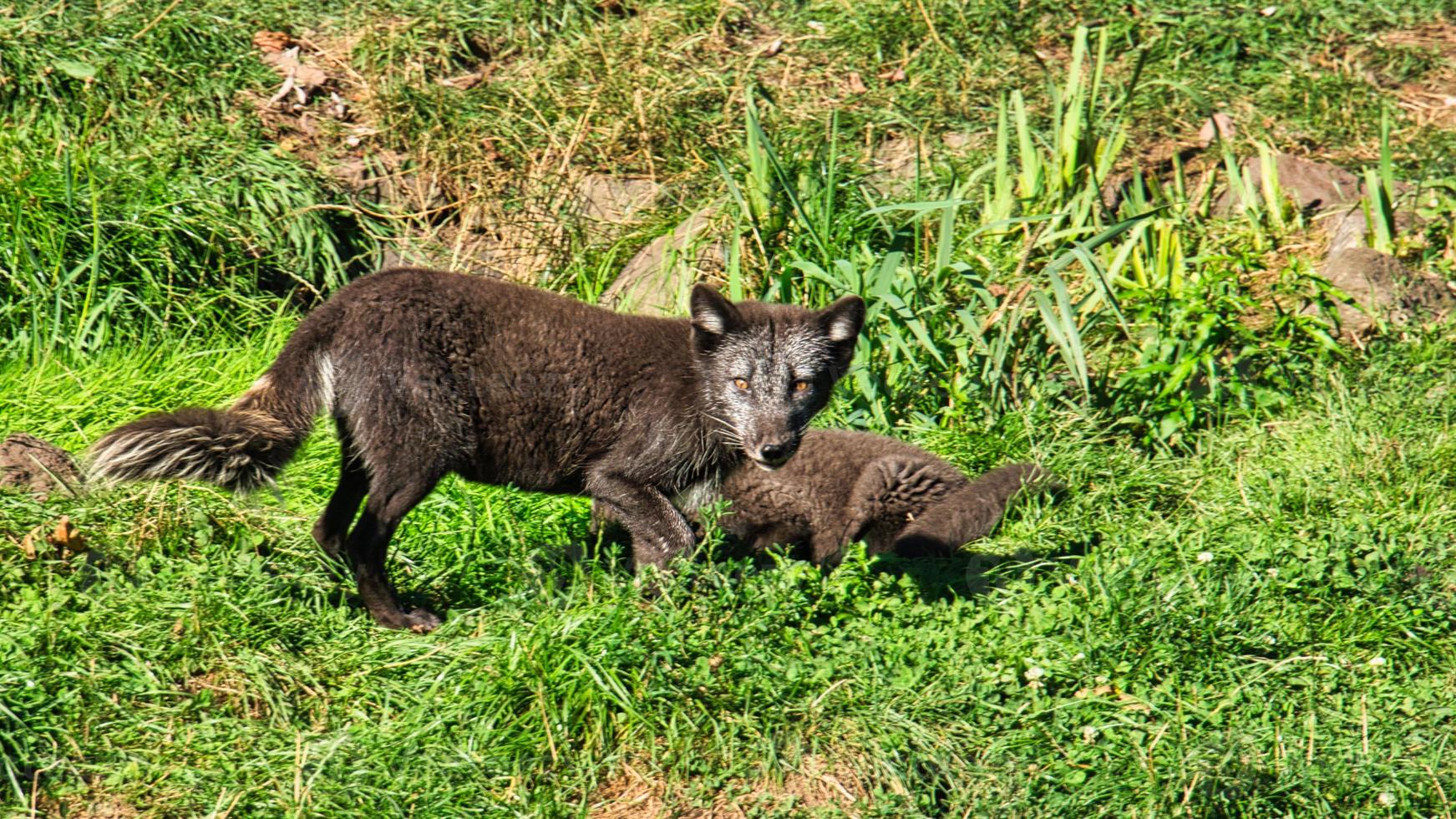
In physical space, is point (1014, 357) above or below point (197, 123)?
below

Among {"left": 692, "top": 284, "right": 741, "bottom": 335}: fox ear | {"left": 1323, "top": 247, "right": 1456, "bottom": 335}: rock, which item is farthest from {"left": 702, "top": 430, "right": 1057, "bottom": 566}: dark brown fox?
{"left": 1323, "top": 247, "right": 1456, "bottom": 335}: rock

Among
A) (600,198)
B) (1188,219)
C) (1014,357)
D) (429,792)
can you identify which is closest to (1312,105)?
(1188,219)

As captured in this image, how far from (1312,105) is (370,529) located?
24.1 ft

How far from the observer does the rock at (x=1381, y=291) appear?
755 cm

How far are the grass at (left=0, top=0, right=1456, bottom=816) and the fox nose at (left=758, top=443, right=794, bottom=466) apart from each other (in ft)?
1.60

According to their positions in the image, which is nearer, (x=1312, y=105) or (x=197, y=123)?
(x=197, y=123)

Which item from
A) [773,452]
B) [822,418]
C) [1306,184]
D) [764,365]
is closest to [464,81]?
[822,418]

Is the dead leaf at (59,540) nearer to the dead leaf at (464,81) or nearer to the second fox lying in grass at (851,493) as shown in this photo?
the second fox lying in grass at (851,493)

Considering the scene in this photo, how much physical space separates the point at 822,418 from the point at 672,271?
4.06ft

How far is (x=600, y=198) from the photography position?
8781 millimetres

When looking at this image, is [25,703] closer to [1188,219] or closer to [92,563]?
[92,563]

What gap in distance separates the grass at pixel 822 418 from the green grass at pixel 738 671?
2cm

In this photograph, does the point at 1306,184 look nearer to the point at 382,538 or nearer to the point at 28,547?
the point at 382,538

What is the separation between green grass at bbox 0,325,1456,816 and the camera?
4203mm
